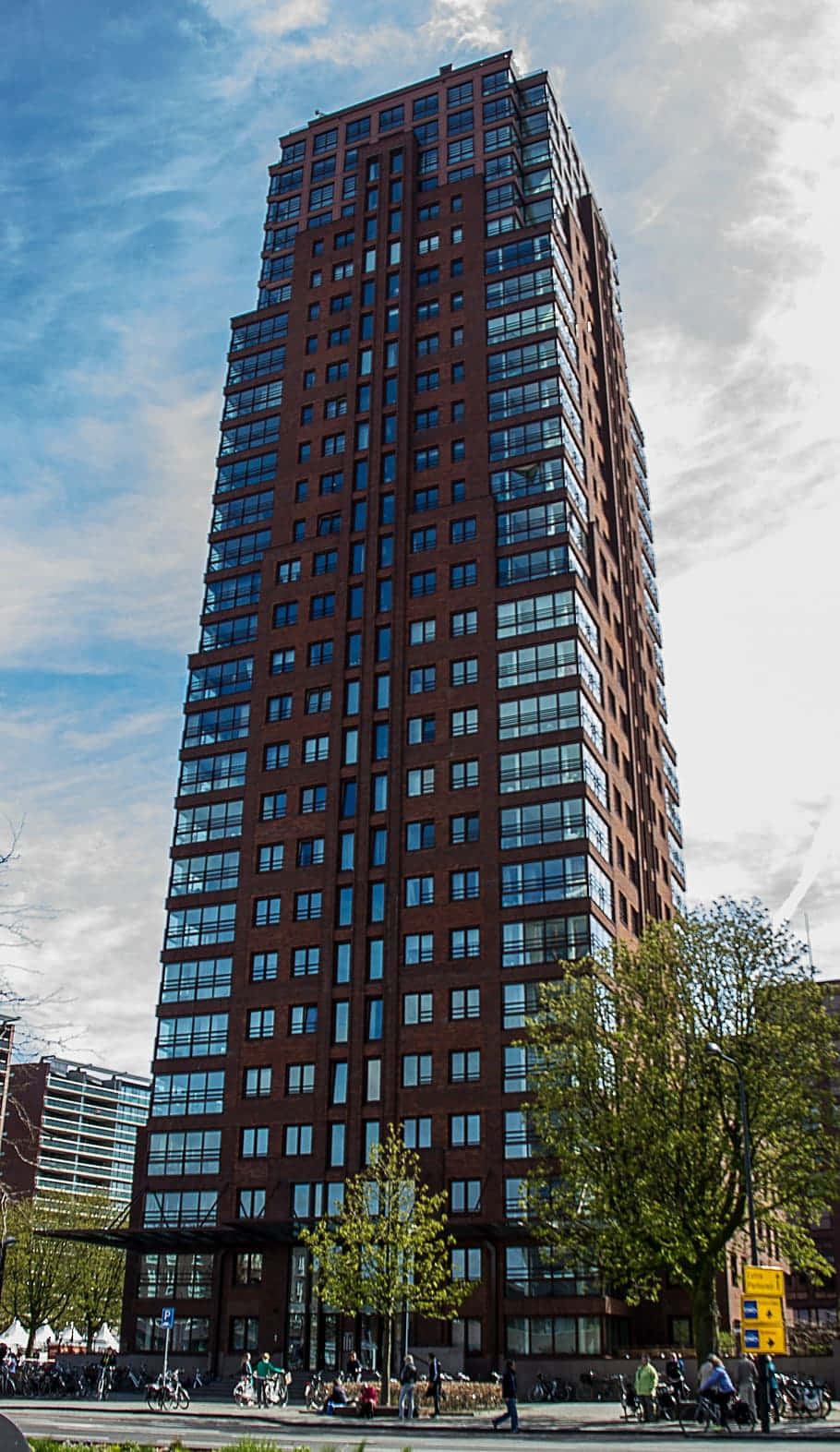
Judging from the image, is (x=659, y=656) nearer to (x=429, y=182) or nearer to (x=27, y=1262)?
(x=429, y=182)

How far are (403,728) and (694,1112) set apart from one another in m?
35.0

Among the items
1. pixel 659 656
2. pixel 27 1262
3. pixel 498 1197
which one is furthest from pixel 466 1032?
pixel 659 656

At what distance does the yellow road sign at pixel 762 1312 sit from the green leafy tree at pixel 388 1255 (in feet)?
63.0

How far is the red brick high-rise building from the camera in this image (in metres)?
66.3

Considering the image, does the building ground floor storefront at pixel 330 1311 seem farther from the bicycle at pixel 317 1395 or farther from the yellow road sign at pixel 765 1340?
the yellow road sign at pixel 765 1340

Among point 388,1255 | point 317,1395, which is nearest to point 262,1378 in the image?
point 317,1395

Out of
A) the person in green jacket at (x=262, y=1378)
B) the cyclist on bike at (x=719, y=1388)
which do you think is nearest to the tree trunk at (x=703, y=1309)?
the cyclist on bike at (x=719, y=1388)

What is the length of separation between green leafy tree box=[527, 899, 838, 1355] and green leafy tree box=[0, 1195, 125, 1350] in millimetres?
49258

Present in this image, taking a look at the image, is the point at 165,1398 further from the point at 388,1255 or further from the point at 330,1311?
the point at 330,1311

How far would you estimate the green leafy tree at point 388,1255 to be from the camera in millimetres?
52281

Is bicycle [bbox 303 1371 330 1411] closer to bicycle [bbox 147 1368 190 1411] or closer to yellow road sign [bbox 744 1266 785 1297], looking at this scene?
bicycle [bbox 147 1368 190 1411]

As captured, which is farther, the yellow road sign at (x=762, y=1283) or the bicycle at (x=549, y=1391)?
the bicycle at (x=549, y=1391)

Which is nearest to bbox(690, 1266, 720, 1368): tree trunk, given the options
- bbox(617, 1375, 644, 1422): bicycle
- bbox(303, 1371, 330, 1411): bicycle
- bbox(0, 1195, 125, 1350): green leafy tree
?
bbox(617, 1375, 644, 1422): bicycle

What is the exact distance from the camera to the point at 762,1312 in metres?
34.6
